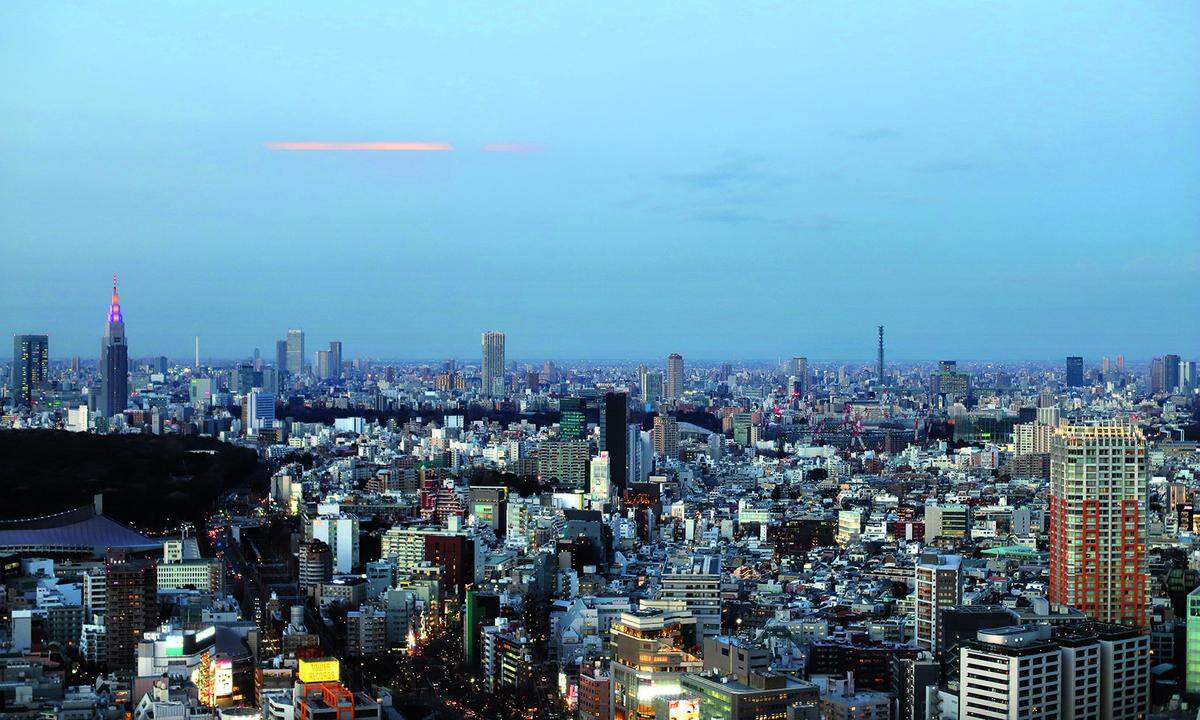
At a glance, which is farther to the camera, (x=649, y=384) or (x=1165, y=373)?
(x=649, y=384)

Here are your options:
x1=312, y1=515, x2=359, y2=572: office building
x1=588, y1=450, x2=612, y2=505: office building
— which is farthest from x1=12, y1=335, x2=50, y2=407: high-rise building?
x1=588, y1=450, x2=612, y2=505: office building

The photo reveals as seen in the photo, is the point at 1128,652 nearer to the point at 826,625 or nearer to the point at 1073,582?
the point at 1073,582

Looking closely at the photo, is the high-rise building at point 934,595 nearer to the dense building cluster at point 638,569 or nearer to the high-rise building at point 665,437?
the dense building cluster at point 638,569

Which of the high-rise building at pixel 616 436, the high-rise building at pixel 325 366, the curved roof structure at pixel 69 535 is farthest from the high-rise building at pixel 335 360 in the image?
the curved roof structure at pixel 69 535

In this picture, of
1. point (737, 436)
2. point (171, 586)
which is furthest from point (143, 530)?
point (737, 436)

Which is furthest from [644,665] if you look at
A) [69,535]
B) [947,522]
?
[947,522]

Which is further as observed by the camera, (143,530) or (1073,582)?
(143,530)

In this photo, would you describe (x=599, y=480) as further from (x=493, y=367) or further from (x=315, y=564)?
(x=493, y=367)
